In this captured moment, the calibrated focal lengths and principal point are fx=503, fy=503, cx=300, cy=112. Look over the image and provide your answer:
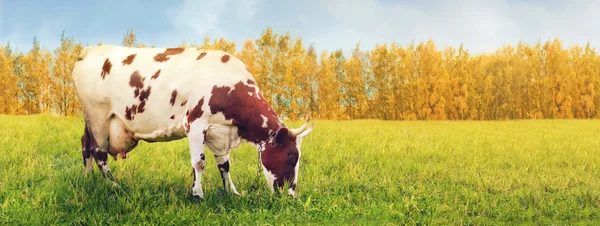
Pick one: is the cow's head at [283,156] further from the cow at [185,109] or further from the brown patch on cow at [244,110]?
the brown patch on cow at [244,110]

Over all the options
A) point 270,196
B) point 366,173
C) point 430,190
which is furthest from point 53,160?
point 430,190

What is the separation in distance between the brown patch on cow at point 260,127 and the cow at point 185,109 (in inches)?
0.5

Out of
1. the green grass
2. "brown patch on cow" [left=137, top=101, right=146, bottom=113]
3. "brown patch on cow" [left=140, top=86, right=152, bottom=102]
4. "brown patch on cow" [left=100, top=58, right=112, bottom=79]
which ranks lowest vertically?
the green grass

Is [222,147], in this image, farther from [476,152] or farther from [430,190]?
[476,152]

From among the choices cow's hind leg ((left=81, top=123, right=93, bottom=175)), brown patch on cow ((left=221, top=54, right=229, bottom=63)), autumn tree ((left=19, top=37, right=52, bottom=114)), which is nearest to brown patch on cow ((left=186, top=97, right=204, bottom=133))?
brown patch on cow ((left=221, top=54, right=229, bottom=63))

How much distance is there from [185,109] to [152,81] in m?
0.71

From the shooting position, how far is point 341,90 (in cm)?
3556

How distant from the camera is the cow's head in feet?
21.1

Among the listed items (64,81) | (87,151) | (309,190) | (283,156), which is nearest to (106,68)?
(87,151)

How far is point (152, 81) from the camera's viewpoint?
6871 millimetres

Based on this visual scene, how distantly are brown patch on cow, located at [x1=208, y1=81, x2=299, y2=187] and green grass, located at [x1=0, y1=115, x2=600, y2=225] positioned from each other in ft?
1.35

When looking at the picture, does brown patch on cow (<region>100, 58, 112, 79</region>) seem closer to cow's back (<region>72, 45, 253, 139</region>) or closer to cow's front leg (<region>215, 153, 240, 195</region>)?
cow's back (<region>72, 45, 253, 139</region>)

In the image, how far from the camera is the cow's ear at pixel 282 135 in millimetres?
6445

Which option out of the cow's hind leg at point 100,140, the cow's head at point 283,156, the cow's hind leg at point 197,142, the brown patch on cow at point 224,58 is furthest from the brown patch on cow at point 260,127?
the cow's hind leg at point 100,140
